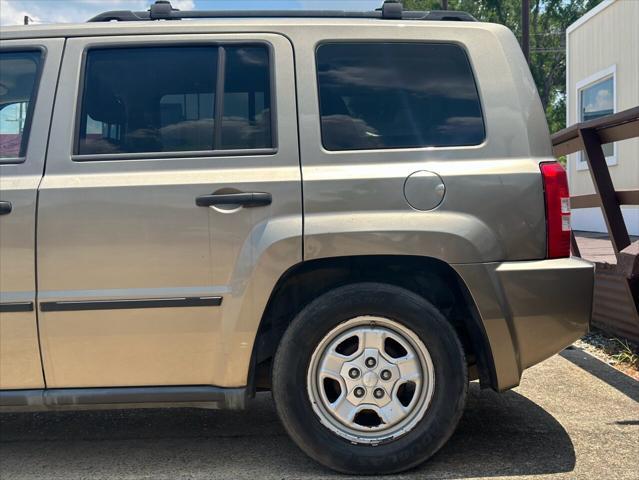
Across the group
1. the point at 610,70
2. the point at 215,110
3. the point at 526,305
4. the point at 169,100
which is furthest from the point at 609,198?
the point at 610,70

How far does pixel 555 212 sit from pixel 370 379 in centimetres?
116

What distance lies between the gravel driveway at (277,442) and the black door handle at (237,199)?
4.26 ft

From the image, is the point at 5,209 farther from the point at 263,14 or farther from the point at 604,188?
the point at 604,188

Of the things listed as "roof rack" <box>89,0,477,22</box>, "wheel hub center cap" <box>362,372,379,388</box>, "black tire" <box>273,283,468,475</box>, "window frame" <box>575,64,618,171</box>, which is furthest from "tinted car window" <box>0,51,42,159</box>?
"window frame" <box>575,64,618,171</box>

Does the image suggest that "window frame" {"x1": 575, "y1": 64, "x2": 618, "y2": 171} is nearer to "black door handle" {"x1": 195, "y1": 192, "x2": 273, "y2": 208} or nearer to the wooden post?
the wooden post

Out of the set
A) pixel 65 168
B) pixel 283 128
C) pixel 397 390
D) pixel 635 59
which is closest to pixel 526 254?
pixel 397 390

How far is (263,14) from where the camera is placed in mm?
3404

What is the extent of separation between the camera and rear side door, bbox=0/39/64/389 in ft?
9.72

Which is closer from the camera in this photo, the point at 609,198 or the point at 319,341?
the point at 319,341

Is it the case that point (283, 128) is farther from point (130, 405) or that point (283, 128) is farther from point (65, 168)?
point (130, 405)

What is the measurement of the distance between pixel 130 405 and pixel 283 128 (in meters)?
1.47

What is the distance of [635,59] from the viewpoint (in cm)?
1105

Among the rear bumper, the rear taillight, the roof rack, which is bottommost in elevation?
the rear bumper

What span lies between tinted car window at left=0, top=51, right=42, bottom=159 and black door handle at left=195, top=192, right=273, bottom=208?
37.0 inches
